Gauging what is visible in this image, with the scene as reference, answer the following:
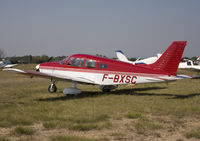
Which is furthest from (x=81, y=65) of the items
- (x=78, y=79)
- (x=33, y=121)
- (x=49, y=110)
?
(x=33, y=121)

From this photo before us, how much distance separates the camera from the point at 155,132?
5.22m

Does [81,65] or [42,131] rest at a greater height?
[81,65]

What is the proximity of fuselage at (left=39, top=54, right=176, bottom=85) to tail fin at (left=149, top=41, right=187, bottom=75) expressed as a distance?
0.23 m

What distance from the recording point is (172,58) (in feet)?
33.0

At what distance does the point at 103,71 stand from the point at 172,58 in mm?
3257

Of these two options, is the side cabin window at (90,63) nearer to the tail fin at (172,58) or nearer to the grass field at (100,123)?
the tail fin at (172,58)

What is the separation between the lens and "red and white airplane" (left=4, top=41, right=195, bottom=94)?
33.0 feet

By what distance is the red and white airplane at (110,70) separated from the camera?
10.1 meters

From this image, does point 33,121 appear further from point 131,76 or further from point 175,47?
point 175,47

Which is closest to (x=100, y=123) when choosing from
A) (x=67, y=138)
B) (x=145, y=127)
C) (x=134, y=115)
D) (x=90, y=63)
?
(x=145, y=127)

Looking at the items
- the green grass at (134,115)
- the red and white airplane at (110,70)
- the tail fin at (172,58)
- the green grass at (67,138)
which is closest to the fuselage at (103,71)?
the red and white airplane at (110,70)

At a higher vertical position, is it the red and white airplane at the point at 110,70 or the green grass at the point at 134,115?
the red and white airplane at the point at 110,70

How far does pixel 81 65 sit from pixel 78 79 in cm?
83

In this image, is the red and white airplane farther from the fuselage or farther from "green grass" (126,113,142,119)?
"green grass" (126,113,142,119)
